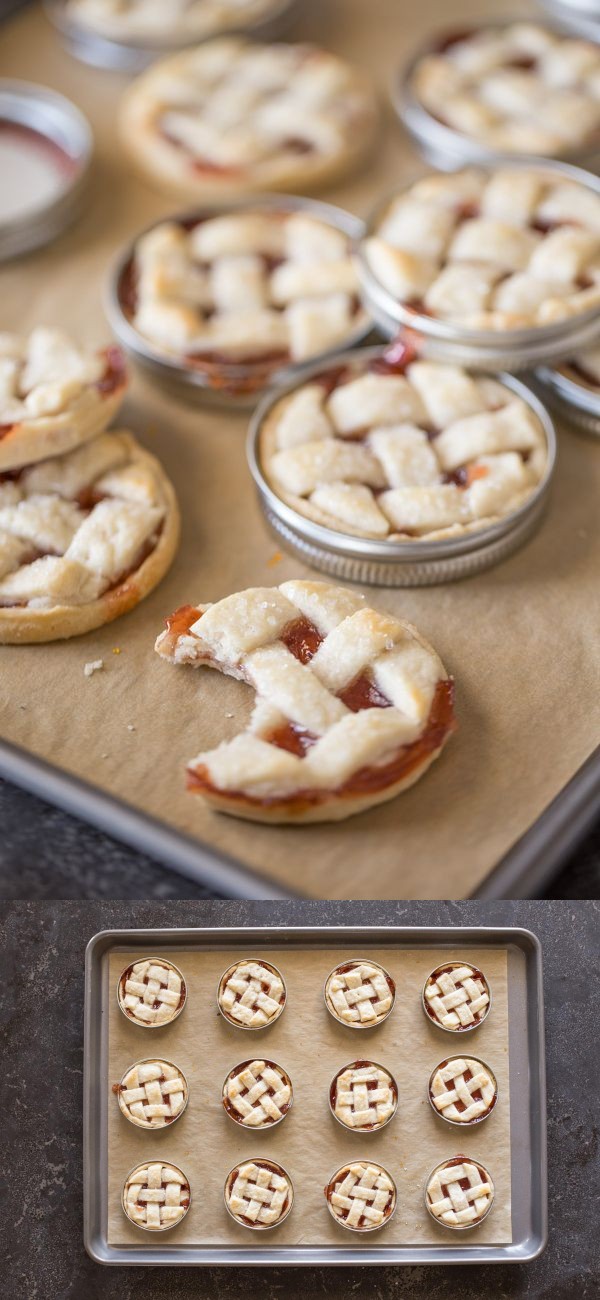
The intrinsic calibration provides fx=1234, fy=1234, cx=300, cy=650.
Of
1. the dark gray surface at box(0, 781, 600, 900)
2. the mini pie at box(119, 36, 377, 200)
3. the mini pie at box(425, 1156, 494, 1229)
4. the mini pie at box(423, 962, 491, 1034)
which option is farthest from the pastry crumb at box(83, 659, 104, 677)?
the mini pie at box(119, 36, 377, 200)

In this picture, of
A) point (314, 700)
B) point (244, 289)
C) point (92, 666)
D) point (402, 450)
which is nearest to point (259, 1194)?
point (314, 700)

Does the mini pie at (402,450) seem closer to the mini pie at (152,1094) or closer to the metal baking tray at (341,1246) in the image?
the metal baking tray at (341,1246)

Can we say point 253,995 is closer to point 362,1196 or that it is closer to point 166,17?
point 362,1196

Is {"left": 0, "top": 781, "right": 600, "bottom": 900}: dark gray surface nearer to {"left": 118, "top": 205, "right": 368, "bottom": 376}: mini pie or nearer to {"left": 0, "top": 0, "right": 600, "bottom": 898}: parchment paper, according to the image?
{"left": 0, "top": 0, "right": 600, "bottom": 898}: parchment paper

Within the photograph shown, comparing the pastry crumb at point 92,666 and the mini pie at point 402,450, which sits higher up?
the mini pie at point 402,450

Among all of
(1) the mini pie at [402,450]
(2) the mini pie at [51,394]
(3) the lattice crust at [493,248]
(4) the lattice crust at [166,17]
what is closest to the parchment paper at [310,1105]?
(1) the mini pie at [402,450]

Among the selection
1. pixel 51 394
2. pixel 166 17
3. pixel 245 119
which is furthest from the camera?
pixel 166 17
